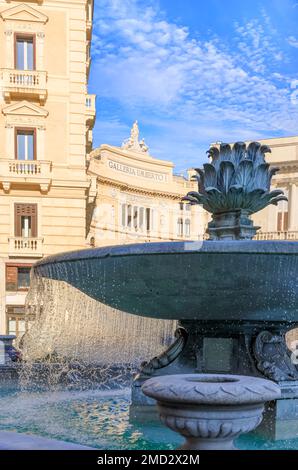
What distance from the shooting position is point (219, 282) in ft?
16.4

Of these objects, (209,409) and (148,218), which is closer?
(209,409)

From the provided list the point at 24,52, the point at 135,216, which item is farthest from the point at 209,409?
the point at 135,216

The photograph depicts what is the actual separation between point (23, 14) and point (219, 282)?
1811cm

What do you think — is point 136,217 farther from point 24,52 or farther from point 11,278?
point 11,278

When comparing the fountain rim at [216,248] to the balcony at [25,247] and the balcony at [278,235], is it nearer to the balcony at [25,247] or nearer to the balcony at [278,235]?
the balcony at [25,247]

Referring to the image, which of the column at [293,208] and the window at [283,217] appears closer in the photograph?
the column at [293,208]

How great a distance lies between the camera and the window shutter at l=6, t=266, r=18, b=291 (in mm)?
20078

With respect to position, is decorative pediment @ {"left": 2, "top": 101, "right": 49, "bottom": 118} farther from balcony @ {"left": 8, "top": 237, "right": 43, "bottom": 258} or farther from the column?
the column

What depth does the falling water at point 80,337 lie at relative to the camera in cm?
695

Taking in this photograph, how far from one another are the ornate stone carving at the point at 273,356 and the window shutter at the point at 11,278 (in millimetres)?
15219

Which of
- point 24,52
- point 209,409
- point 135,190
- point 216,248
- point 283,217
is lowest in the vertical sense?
point 209,409

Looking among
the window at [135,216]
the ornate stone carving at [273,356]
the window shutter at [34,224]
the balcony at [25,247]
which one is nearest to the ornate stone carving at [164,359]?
the ornate stone carving at [273,356]
